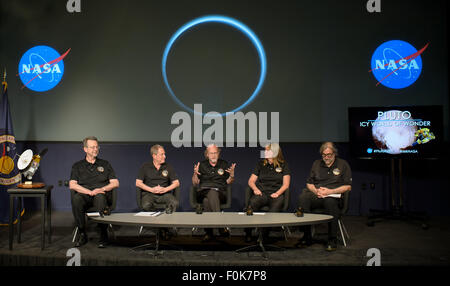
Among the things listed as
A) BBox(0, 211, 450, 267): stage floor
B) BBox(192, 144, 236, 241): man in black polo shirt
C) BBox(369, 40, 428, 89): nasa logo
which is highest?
BBox(369, 40, 428, 89): nasa logo

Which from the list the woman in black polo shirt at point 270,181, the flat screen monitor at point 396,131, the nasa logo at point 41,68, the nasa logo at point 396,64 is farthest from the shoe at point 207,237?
the nasa logo at point 41,68

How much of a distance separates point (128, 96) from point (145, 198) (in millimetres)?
2111

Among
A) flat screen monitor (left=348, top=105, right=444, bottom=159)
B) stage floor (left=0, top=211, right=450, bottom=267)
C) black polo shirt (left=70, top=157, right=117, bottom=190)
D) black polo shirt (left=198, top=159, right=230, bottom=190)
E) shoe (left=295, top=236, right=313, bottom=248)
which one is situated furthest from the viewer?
flat screen monitor (left=348, top=105, right=444, bottom=159)

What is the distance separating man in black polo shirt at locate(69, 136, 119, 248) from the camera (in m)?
4.43

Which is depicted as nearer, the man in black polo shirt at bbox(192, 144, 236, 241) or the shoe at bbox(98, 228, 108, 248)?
the shoe at bbox(98, 228, 108, 248)

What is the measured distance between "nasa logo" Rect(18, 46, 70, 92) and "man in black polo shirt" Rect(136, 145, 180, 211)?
98.6 inches

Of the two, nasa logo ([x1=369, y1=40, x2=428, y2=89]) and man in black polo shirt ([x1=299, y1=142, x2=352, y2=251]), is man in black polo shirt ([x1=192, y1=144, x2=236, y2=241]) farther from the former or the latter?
nasa logo ([x1=369, y1=40, x2=428, y2=89])

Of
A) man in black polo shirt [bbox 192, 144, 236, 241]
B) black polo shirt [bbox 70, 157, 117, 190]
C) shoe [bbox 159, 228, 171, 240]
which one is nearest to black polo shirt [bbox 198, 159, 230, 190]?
man in black polo shirt [bbox 192, 144, 236, 241]

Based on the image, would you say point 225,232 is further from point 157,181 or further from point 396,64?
point 396,64

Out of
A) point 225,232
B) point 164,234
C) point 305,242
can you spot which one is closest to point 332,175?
point 305,242

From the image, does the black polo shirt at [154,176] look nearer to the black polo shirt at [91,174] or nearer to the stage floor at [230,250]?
the black polo shirt at [91,174]

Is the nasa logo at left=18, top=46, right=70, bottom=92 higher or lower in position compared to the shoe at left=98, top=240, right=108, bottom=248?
higher

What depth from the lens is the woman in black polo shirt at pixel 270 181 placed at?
15.7 ft

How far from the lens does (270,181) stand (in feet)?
16.4
